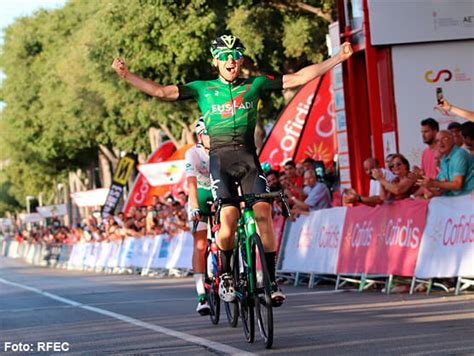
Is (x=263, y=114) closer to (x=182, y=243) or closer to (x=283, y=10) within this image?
(x=283, y=10)

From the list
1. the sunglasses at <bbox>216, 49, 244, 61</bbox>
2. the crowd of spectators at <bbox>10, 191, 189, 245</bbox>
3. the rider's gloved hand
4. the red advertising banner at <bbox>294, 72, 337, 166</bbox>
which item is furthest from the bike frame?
the red advertising banner at <bbox>294, 72, 337, 166</bbox>

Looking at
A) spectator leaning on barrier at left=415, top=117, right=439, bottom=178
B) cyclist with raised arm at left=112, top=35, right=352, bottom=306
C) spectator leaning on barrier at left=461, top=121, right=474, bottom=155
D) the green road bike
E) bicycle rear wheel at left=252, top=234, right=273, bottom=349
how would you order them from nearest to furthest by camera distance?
bicycle rear wheel at left=252, top=234, right=273, bottom=349 → the green road bike → cyclist with raised arm at left=112, top=35, right=352, bottom=306 → spectator leaning on barrier at left=461, top=121, right=474, bottom=155 → spectator leaning on barrier at left=415, top=117, right=439, bottom=178

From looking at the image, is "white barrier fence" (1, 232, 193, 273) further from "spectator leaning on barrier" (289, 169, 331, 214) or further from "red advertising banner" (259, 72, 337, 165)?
"spectator leaning on barrier" (289, 169, 331, 214)

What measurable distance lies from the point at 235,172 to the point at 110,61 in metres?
34.0

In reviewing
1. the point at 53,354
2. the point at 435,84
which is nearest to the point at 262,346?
the point at 53,354

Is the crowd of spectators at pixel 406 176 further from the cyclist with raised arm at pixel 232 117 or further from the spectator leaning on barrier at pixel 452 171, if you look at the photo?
the cyclist with raised arm at pixel 232 117

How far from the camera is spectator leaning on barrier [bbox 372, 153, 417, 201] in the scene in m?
16.7

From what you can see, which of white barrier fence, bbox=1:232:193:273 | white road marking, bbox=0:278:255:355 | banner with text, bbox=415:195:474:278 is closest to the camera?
white road marking, bbox=0:278:255:355

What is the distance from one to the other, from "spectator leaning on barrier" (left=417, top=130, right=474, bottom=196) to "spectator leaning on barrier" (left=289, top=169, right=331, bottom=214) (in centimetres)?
503

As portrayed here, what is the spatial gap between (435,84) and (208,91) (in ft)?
44.4

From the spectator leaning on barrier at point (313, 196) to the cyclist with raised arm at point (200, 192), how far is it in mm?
7869

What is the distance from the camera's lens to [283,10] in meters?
35.8

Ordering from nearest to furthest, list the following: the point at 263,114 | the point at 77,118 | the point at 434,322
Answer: the point at 434,322 → the point at 263,114 → the point at 77,118

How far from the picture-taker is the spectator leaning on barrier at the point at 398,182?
1669 cm
